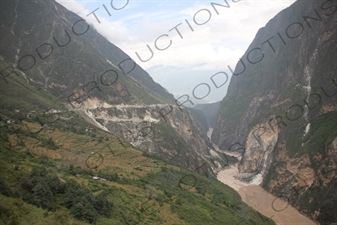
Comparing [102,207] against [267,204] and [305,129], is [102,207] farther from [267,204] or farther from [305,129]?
[305,129]

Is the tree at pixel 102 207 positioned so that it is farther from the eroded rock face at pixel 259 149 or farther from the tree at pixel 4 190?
the eroded rock face at pixel 259 149

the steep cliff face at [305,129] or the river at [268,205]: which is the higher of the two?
the steep cliff face at [305,129]

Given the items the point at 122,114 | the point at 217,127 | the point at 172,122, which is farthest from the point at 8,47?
the point at 217,127

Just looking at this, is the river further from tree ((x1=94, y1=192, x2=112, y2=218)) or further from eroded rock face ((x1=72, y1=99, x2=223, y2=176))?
tree ((x1=94, y1=192, x2=112, y2=218))

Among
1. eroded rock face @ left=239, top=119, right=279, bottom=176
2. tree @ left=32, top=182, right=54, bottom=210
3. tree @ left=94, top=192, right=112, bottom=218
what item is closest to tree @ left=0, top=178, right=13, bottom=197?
tree @ left=32, top=182, right=54, bottom=210

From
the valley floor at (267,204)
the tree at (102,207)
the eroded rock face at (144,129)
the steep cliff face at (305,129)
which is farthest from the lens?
the eroded rock face at (144,129)

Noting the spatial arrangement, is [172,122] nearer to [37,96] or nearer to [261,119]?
[261,119]

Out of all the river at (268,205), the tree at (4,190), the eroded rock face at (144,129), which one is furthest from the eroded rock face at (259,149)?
the tree at (4,190)

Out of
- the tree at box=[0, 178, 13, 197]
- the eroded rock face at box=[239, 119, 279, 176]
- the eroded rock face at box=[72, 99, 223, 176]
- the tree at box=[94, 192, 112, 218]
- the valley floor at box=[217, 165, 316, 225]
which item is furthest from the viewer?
the eroded rock face at box=[239, 119, 279, 176]
